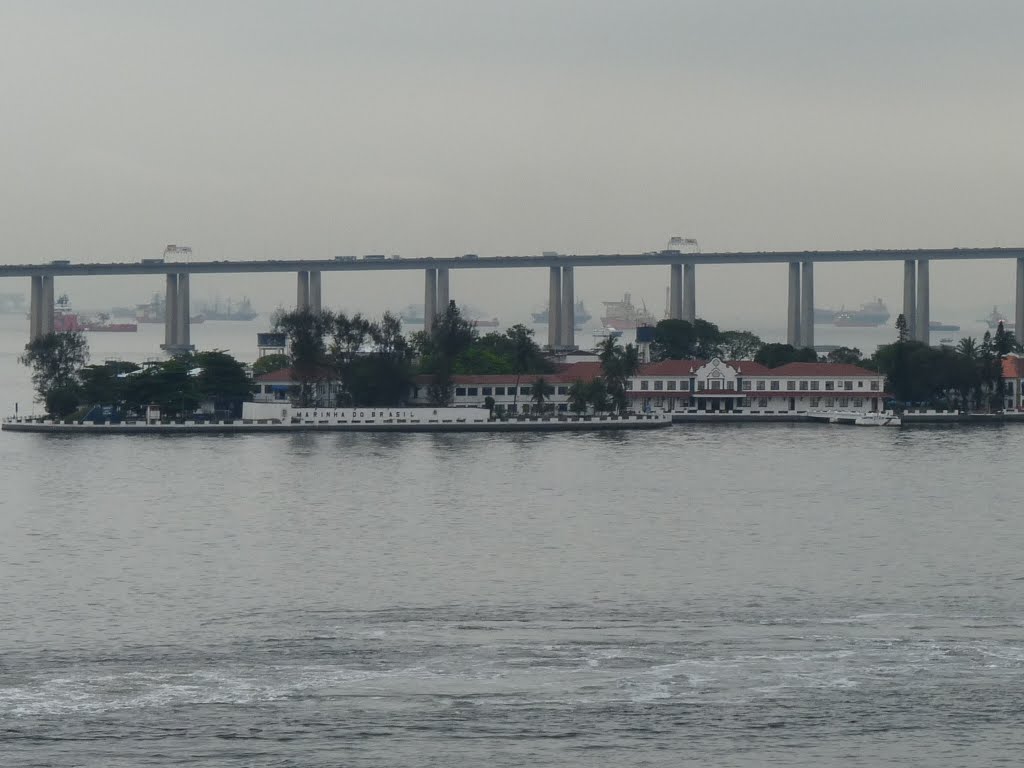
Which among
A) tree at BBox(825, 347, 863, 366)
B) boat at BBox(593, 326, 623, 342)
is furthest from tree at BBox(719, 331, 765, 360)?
boat at BBox(593, 326, 623, 342)

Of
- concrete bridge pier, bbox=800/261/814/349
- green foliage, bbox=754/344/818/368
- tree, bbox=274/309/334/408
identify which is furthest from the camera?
concrete bridge pier, bbox=800/261/814/349

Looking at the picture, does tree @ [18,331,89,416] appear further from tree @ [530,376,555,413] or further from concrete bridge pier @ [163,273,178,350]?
concrete bridge pier @ [163,273,178,350]

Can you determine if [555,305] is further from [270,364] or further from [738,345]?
[270,364]

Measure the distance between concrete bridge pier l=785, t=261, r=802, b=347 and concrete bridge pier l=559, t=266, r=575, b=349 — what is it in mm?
16527

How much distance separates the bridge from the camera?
5369 inches

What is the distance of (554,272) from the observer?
145000 mm

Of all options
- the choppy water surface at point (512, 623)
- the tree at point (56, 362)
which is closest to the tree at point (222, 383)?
the tree at point (56, 362)

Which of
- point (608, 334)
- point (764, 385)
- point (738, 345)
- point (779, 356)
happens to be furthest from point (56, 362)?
point (608, 334)

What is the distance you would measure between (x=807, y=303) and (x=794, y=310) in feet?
5.91

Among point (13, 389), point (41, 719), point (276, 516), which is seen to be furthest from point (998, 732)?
point (13, 389)

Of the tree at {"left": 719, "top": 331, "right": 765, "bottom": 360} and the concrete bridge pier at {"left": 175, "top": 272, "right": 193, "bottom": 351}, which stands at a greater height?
the concrete bridge pier at {"left": 175, "top": 272, "right": 193, "bottom": 351}

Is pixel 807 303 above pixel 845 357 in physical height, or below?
above

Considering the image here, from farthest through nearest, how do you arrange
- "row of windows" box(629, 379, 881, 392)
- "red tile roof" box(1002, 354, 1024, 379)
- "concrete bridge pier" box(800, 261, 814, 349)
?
"concrete bridge pier" box(800, 261, 814, 349), "red tile roof" box(1002, 354, 1024, 379), "row of windows" box(629, 379, 881, 392)

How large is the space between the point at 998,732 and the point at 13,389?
108000 mm
